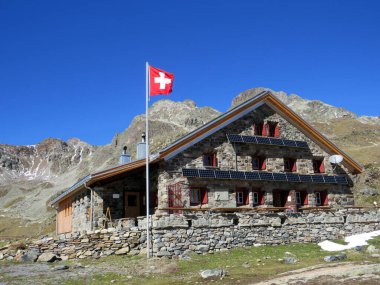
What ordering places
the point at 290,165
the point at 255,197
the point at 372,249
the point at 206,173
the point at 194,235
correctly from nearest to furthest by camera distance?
the point at 372,249 < the point at 194,235 < the point at 206,173 < the point at 255,197 < the point at 290,165

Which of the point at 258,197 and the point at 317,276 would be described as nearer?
the point at 317,276

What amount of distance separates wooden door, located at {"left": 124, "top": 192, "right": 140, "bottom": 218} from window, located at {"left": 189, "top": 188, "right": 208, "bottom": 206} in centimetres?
316

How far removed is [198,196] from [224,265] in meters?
8.39

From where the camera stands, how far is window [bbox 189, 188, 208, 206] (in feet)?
83.5

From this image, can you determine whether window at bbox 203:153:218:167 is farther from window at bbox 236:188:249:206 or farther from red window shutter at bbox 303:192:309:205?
red window shutter at bbox 303:192:309:205

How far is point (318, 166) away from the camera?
30438mm

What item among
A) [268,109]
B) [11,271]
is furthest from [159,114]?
[11,271]

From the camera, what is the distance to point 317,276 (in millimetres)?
13023

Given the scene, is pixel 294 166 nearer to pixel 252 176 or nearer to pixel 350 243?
pixel 252 176

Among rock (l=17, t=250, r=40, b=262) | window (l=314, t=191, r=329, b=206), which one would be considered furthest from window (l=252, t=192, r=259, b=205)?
rock (l=17, t=250, r=40, b=262)

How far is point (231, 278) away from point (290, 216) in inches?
405

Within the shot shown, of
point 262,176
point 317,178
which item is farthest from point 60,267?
point 317,178

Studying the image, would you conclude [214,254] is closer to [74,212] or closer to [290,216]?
[290,216]

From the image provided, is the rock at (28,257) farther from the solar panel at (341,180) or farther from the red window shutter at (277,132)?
the solar panel at (341,180)
